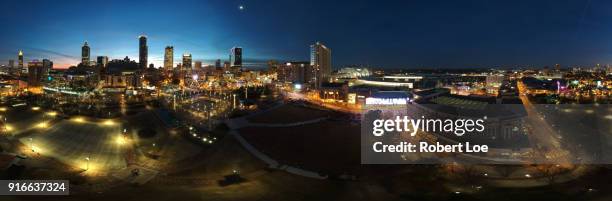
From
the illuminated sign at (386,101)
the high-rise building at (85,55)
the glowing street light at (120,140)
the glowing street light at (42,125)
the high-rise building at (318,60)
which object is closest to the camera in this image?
the glowing street light at (120,140)

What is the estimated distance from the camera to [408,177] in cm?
841

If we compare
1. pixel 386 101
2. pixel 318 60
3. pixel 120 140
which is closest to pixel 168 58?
pixel 318 60

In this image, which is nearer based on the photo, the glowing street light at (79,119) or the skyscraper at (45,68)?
the glowing street light at (79,119)

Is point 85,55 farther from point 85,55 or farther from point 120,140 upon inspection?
point 120,140

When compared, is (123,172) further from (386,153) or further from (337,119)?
(337,119)

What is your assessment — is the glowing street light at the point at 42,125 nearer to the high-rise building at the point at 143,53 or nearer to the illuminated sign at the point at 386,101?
the illuminated sign at the point at 386,101

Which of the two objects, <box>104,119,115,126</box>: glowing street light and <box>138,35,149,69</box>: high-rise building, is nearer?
<box>104,119,115,126</box>: glowing street light

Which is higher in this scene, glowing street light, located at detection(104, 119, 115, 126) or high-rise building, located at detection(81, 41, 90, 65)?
high-rise building, located at detection(81, 41, 90, 65)

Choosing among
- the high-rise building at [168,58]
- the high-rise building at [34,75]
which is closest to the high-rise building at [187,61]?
the high-rise building at [168,58]

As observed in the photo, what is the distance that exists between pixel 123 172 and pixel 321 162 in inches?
186

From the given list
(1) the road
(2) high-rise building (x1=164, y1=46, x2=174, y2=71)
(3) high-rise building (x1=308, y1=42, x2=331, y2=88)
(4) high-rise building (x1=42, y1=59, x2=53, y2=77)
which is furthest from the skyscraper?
(1) the road

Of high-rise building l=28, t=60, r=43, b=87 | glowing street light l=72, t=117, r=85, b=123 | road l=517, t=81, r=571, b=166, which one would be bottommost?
road l=517, t=81, r=571, b=166

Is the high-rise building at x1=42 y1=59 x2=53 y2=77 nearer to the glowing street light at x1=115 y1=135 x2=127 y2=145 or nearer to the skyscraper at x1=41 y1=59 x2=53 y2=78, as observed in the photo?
the skyscraper at x1=41 y1=59 x2=53 y2=78

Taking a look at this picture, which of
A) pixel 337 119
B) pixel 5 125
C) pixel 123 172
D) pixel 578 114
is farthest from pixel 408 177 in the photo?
pixel 5 125
